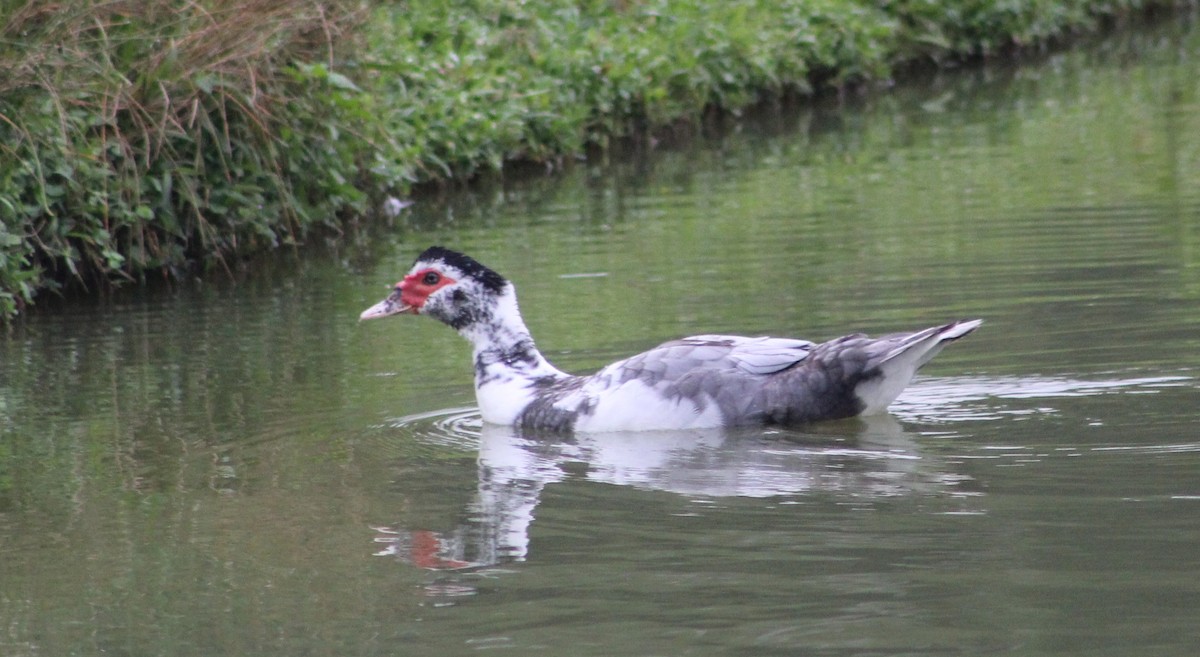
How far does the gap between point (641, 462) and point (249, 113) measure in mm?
6066

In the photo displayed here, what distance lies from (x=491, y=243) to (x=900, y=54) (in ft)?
41.2

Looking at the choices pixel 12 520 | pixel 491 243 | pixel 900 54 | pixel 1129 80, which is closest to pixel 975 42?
pixel 900 54

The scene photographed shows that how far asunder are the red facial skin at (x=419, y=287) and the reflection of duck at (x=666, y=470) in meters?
0.77

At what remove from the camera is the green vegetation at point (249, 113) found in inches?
444

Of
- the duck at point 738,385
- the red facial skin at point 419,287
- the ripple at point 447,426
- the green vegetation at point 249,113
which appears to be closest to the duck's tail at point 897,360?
the duck at point 738,385

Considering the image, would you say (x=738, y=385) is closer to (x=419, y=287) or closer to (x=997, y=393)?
(x=997, y=393)

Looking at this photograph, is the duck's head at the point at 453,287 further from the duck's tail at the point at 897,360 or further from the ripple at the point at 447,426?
the duck's tail at the point at 897,360

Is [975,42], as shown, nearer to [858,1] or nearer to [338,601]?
[858,1]

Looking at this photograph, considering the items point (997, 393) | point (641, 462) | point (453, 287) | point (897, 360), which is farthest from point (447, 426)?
point (997, 393)

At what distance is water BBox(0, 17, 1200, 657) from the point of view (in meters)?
5.17

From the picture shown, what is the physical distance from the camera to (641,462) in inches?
281

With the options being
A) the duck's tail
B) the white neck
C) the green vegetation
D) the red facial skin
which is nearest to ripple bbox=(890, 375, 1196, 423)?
the duck's tail

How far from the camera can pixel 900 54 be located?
24531mm

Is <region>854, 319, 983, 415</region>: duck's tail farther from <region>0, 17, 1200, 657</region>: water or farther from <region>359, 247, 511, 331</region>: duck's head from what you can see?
<region>359, 247, 511, 331</region>: duck's head
